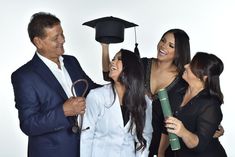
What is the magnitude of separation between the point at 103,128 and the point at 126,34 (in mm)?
1972

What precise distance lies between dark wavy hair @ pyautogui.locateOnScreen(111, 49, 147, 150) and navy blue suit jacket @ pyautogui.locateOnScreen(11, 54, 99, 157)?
33 cm

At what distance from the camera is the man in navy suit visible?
240 centimetres

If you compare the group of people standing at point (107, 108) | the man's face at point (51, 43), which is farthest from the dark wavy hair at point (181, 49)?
the man's face at point (51, 43)

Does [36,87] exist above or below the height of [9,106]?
above

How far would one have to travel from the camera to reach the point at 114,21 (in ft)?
10.6

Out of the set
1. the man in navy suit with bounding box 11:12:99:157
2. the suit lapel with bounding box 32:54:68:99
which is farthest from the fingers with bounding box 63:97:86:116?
the suit lapel with bounding box 32:54:68:99

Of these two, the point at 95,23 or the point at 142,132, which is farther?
the point at 95,23

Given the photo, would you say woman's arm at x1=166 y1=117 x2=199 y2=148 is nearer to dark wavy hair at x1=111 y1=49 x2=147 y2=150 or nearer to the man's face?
dark wavy hair at x1=111 y1=49 x2=147 y2=150

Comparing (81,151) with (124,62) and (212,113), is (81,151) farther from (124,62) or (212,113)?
(212,113)

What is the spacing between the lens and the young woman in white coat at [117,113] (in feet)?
7.93

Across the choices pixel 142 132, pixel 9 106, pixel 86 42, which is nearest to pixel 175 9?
pixel 86 42

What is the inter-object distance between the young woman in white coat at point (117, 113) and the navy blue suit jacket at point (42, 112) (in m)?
0.15

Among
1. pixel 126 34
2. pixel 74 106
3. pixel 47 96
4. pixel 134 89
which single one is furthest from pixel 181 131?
pixel 126 34

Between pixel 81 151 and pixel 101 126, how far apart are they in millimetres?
165
